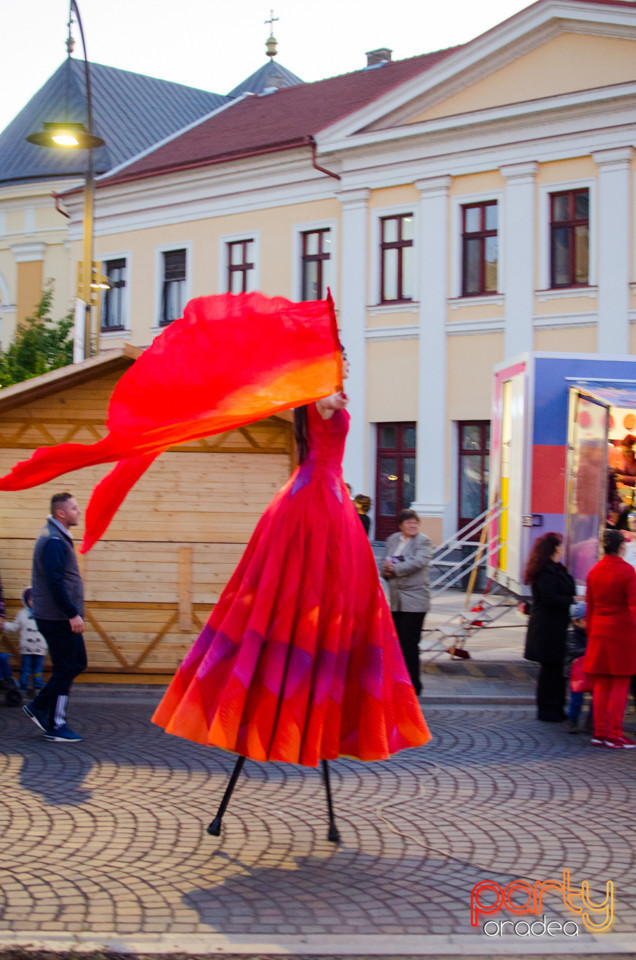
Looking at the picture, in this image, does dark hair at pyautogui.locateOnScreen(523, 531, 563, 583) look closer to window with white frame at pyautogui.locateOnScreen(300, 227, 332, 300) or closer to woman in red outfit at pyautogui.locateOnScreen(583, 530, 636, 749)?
woman in red outfit at pyautogui.locateOnScreen(583, 530, 636, 749)

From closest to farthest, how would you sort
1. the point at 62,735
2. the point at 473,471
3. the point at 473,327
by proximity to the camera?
the point at 62,735 < the point at 473,327 < the point at 473,471

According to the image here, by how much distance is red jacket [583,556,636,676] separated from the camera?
25.6 ft

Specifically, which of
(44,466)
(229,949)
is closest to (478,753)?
(229,949)

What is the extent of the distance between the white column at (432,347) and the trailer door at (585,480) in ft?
33.5

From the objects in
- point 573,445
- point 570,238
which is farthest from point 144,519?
point 570,238

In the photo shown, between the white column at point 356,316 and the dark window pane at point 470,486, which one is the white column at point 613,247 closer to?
the dark window pane at point 470,486

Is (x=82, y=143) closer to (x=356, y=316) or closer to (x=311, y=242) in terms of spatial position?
(x=356, y=316)

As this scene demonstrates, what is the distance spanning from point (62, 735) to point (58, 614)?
0.87m

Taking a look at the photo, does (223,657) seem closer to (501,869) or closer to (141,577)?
(501,869)

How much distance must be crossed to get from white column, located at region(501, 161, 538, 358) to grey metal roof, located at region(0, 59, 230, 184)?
14664mm

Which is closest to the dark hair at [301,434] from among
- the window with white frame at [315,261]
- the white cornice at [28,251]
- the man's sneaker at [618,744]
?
the man's sneaker at [618,744]

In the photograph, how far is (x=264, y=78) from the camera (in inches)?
1481

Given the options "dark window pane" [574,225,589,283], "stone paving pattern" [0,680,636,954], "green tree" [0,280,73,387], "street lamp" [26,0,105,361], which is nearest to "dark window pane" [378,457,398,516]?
"dark window pane" [574,225,589,283]

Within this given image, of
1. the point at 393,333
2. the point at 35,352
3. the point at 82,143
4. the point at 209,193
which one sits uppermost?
the point at 209,193
